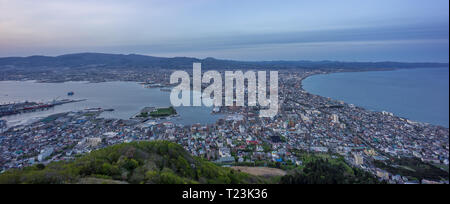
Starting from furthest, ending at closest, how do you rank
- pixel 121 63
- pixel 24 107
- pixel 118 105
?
1. pixel 121 63
2. pixel 118 105
3. pixel 24 107

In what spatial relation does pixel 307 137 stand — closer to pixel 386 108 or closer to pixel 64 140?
pixel 386 108

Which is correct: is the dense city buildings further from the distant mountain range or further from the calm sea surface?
the distant mountain range

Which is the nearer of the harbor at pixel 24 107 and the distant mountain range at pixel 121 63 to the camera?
the harbor at pixel 24 107

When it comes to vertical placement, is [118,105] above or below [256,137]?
above

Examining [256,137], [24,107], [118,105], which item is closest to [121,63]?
[24,107]

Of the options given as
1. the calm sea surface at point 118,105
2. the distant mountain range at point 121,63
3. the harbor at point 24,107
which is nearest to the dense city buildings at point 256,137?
the calm sea surface at point 118,105

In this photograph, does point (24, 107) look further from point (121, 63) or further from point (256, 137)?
point (121, 63)

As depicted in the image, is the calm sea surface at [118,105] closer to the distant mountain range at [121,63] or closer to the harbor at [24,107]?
the harbor at [24,107]

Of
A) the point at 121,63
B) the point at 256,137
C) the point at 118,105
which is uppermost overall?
the point at 121,63

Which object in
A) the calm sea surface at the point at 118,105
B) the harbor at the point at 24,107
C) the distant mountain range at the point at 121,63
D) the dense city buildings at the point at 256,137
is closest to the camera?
the dense city buildings at the point at 256,137

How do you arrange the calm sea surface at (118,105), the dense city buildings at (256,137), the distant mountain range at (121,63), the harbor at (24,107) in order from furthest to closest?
the distant mountain range at (121,63) < the harbor at (24,107) < the calm sea surface at (118,105) < the dense city buildings at (256,137)

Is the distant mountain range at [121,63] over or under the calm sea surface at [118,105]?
over

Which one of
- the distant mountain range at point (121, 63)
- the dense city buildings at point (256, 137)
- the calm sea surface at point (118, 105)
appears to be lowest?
the dense city buildings at point (256, 137)
